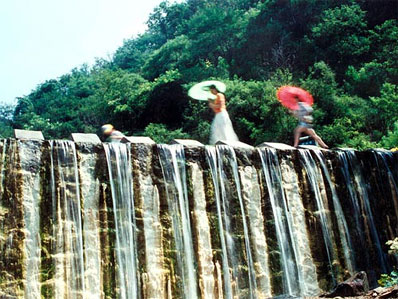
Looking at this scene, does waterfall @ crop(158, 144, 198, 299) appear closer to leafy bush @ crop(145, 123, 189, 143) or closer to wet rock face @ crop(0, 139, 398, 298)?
wet rock face @ crop(0, 139, 398, 298)

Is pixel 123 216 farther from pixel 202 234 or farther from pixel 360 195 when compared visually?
pixel 360 195

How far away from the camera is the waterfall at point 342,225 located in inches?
330

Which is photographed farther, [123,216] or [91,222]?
[123,216]

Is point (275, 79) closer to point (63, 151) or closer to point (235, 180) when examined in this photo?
point (235, 180)

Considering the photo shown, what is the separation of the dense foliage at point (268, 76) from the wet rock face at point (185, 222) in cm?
572

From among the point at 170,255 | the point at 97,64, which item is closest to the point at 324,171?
the point at 170,255

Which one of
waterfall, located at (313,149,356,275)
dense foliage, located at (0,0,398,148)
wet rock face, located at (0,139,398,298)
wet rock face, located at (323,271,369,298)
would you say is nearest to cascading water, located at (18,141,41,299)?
wet rock face, located at (0,139,398,298)

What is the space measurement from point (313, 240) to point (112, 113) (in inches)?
734

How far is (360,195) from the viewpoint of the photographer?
9.03m

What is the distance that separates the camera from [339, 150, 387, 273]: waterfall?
28.8 ft

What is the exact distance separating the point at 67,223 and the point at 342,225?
4.82 metres

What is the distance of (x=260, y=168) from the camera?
8062 millimetres

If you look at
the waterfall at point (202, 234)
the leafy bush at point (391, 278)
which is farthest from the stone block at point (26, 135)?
the leafy bush at point (391, 278)

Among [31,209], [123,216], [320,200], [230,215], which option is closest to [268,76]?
[320,200]
